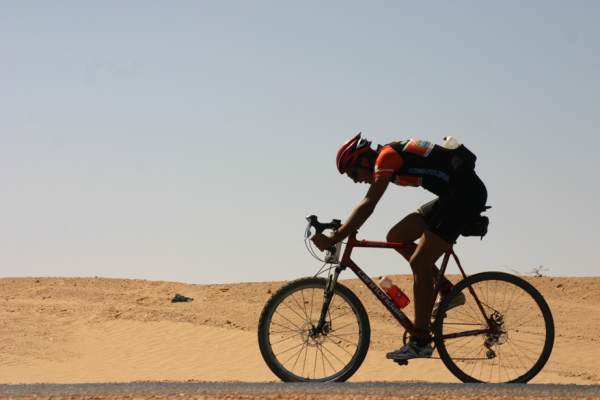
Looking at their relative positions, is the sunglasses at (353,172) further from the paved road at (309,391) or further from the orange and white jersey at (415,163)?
the paved road at (309,391)

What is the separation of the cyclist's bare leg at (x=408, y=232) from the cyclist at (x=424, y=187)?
11 centimetres

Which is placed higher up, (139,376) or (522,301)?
(522,301)

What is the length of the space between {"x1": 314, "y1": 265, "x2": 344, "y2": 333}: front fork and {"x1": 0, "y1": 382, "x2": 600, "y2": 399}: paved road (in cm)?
60

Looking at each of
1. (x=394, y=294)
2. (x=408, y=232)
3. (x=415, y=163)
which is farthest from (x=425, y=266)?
(x=415, y=163)

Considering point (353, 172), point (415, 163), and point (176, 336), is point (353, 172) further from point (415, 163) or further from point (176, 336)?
point (176, 336)

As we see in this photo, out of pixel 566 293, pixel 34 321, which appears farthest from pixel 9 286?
pixel 566 293

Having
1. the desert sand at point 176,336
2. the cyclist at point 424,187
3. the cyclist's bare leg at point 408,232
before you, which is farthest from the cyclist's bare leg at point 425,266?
the desert sand at point 176,336

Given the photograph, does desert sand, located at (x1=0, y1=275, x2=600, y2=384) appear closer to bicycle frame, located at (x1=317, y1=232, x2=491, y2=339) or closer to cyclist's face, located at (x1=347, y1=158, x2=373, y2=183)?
bicycle frame, located at (x1=317, y1=232, x2=491, y2=339)

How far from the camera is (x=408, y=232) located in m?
8.37

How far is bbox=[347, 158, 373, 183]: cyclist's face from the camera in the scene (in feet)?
26.8

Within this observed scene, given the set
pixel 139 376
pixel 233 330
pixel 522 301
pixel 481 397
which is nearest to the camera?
pixel 481 397

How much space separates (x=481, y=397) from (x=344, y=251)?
1779 millimetres

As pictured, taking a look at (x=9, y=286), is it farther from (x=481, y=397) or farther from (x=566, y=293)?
(x=481, y=397)

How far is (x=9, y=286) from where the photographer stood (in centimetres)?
2595
